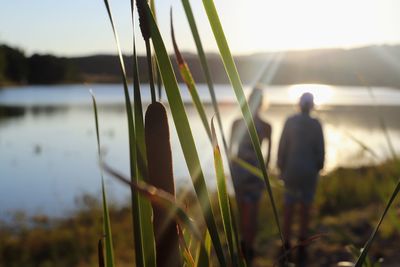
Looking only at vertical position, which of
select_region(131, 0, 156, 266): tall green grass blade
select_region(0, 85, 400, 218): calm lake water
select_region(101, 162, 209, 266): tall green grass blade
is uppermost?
select_region(0, 85, 400, 218): calm lake water

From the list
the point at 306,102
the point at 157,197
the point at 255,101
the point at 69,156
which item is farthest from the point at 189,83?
the point at 69,156

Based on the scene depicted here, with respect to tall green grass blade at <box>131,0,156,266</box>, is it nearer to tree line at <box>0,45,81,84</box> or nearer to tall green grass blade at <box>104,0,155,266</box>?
tall green grass blade at <box>104,0,155,266</box>

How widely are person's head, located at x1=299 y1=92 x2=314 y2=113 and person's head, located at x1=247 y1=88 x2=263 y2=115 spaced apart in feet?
1.35

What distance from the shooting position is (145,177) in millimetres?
461

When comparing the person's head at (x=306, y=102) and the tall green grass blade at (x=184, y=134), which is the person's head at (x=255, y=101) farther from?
the tall green grass blade at (x=184, y=134)

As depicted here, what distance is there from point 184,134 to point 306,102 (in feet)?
15.3

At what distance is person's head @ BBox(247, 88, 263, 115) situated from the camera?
4486 mm

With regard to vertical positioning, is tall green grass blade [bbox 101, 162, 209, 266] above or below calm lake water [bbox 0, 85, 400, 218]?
below

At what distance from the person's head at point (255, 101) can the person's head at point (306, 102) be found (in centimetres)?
41

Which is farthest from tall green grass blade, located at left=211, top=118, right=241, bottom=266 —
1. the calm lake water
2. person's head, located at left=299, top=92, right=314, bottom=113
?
person's head, located at left=299, top=92, right=314, bottom=113

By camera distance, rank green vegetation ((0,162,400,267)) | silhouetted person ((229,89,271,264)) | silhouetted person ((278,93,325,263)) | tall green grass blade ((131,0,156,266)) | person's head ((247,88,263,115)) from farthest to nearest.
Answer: green vegetation ((0,162,400,267)) < silhouetted person ((278,93,325,263)) < silhouetted person ((229,89,271,264)) < person's head ((247,88,263,115)) < tall green grass blade ((131,0,156,266))

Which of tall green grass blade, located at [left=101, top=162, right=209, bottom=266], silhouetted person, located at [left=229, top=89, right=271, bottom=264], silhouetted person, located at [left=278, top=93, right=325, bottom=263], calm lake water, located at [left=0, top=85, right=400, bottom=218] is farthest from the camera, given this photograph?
calm lake water, located at [left=0, top=85, right=400, bottom=218]

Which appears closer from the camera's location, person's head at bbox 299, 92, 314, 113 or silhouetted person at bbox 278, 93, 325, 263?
person's head at bbox 299, 92, 314, 113

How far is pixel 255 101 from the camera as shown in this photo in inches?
183
